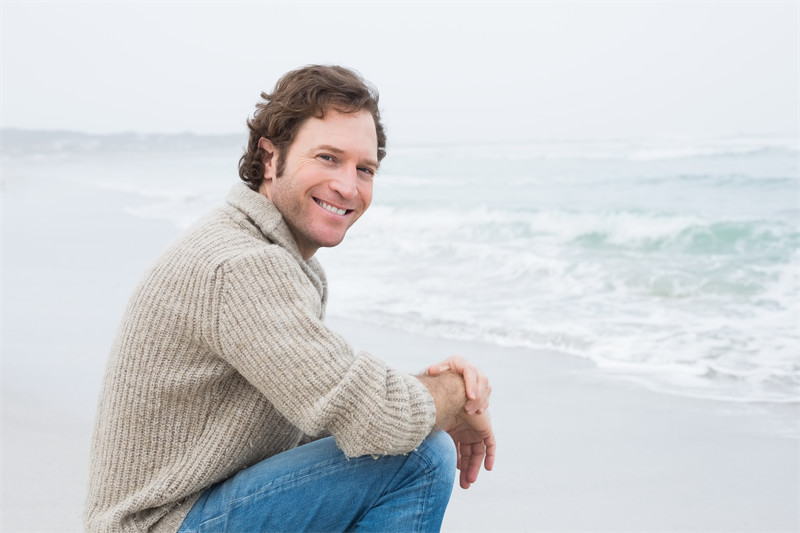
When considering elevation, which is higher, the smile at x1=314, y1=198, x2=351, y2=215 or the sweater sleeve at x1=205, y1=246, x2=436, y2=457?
the smile at x1=314, y1=198, x2=351, y2=215

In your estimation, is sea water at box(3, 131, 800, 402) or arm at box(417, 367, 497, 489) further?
sea water at box(3, 131, 800, 402)

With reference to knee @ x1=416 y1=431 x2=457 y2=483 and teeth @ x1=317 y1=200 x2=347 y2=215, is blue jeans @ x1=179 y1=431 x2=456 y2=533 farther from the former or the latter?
teeth @ x1=317 y1=200 x2=347 y2=215

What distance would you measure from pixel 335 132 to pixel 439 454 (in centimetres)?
95

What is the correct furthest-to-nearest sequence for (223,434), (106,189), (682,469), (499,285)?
(106,189) → (499,285) → (682,469) → (223,434)

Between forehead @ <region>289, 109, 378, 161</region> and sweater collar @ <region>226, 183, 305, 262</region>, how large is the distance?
0.22m

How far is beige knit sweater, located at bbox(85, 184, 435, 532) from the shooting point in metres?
1.80

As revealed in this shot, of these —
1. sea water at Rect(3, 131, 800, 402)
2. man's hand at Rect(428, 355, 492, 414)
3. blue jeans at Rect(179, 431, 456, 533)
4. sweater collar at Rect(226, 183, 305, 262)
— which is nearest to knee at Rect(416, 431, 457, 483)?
blue jeans at Rect(179, 431, 456, 533)

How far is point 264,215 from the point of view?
2145 mm

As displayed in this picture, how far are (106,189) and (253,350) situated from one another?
824 inches

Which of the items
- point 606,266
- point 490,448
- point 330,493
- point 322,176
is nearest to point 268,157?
point 322,176

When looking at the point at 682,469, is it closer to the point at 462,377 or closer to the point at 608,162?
the point at 462,377

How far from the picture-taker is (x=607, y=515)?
3326 millimetres

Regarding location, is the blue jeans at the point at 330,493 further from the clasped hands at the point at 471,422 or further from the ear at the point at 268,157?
the ear at the point at 268,157

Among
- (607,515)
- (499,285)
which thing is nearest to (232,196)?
(607,515)
